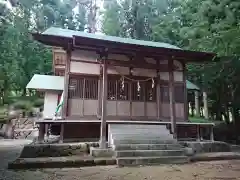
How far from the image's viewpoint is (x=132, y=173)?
5777 mm

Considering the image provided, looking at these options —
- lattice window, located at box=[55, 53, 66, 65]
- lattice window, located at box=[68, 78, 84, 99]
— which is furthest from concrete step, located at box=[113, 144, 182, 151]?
lattice window, located at box=[55, 53, 66, 65]

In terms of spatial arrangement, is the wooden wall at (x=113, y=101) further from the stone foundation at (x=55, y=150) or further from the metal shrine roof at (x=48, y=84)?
the metal shrine roof at (x=48, y=84)

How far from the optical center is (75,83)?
9148mm

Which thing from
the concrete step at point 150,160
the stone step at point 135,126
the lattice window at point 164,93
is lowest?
the concrete step at point 150,160

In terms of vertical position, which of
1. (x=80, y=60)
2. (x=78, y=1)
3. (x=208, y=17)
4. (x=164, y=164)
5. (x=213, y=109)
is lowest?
(x=164, y=164)

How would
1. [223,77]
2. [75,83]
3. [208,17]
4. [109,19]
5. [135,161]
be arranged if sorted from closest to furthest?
[135,161], [75,83], [208,17], [223,77], [109,19]

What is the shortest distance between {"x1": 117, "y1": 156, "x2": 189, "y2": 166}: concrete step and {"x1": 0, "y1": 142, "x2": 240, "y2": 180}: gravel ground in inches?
14.0

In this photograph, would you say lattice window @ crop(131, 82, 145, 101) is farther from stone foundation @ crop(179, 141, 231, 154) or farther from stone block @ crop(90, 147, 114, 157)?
stone block @ crop(90, 147, 114, 157)

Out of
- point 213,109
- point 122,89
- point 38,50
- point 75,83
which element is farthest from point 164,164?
point 38,50

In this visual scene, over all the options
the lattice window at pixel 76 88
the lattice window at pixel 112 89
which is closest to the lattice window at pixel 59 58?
the lattice window at pixel 76 88

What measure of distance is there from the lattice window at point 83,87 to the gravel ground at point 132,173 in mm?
3561

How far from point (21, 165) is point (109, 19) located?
21.0 meters

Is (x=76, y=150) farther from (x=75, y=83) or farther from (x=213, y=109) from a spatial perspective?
(x=213, y=109)

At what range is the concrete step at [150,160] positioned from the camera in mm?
6761
